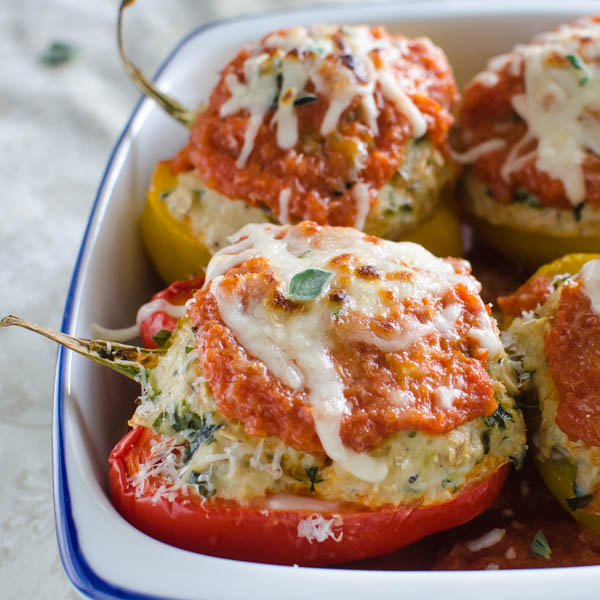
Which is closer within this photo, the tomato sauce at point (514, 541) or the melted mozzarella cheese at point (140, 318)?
the tomato sauce at point (514, 541)

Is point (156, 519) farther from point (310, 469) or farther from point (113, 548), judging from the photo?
point (310, 469)

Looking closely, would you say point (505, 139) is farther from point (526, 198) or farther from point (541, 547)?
point (541, 547)

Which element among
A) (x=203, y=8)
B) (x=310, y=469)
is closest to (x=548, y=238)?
(x=310, y=469)

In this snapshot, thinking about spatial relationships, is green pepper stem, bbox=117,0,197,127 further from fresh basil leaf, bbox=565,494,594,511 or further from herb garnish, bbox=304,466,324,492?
fresh basil leaf, bbox=565,494,594,511

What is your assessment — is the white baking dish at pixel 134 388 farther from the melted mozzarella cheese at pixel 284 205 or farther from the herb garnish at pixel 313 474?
the melted mozzarella cheese at pixel 284 205

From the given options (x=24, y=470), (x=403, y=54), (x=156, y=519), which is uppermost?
(x=403, y=54)

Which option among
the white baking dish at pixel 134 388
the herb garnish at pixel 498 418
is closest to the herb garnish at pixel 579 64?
the white baking dish at pixel 134 388

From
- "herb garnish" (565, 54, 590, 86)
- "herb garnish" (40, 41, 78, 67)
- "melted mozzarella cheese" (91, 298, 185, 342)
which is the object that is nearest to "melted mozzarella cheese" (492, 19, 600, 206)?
"herb garnish" (565, 54, 590, 86)
